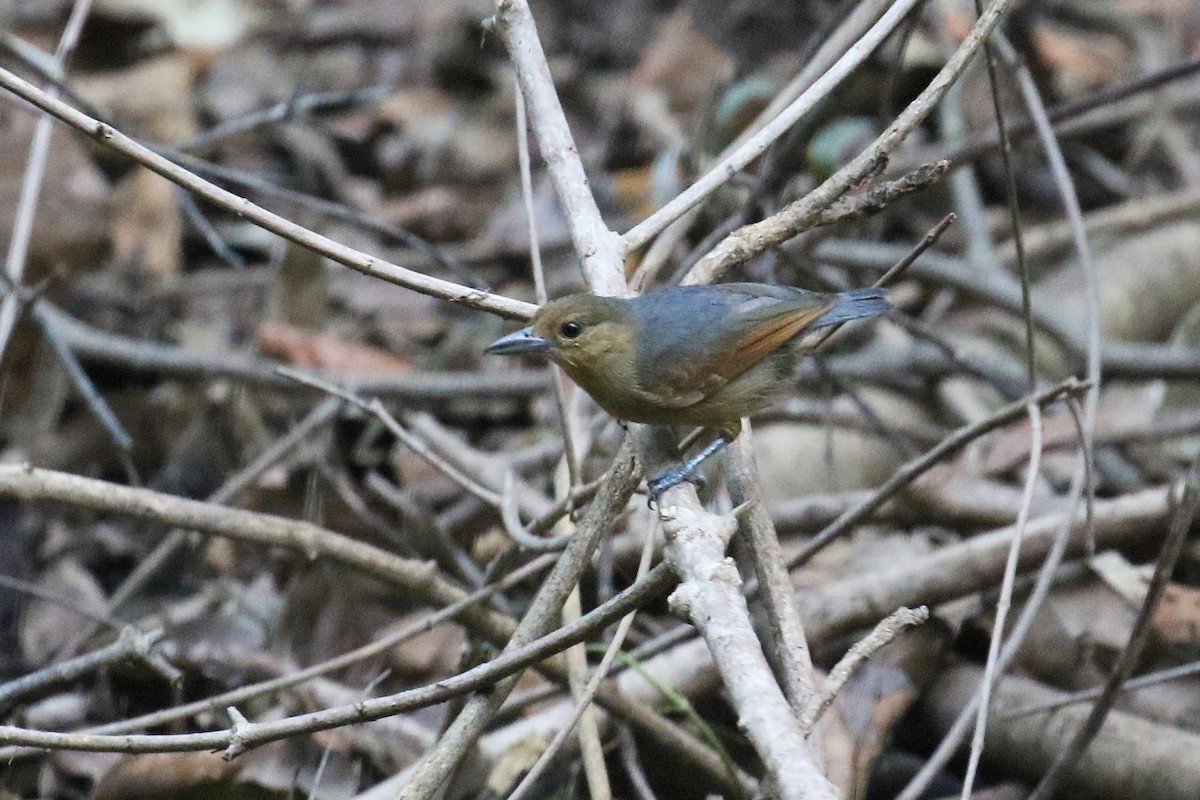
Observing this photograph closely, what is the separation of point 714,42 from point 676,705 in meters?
5.49

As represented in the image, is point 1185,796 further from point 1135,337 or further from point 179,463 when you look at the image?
point 179,463

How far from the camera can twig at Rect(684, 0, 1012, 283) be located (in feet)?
8.50

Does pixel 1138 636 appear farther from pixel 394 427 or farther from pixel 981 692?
pixel 394 427

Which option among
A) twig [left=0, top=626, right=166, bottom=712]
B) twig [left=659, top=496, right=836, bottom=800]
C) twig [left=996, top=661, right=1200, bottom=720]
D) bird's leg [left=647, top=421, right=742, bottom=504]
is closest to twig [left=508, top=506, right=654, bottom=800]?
twig [left=659, top=496, right=836, bottom=800]

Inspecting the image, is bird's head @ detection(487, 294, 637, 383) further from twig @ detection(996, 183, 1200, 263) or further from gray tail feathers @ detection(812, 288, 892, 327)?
twig @ detection(996, 183, 1200, 263)

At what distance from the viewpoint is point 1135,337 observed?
584 centimetres

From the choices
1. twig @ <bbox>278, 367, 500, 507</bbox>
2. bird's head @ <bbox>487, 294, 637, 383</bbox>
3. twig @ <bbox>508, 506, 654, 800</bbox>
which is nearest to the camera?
Result: twig @ <bbox>508, 506, 654, 800</bbox>

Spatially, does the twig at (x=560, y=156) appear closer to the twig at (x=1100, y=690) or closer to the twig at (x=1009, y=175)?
the twig at (x=1009, y=175)

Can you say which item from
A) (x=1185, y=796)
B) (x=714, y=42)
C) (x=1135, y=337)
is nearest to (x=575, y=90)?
(x=714, y=42)

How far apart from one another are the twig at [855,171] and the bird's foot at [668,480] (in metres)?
0.44

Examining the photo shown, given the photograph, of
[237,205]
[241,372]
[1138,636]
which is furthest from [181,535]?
[1138,636]

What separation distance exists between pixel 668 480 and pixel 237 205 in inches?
38.8

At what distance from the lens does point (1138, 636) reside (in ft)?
9.50

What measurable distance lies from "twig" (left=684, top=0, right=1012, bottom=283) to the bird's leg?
0.41m
